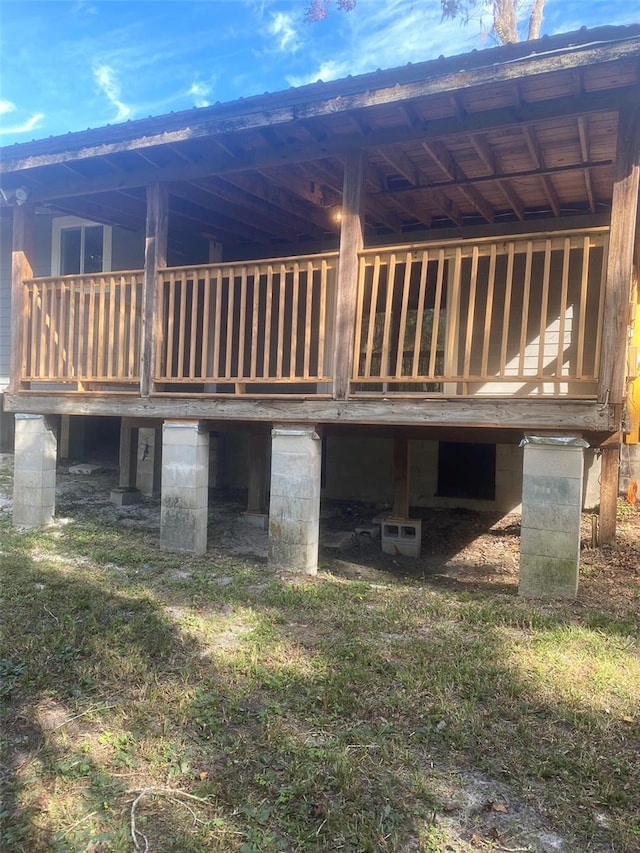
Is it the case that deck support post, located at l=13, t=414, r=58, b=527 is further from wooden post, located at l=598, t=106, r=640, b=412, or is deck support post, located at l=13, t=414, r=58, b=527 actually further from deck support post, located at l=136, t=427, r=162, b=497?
wooden post, located at l=598, t=106, r=640, b=412

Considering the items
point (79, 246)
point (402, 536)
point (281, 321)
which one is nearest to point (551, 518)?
point (402, 536)

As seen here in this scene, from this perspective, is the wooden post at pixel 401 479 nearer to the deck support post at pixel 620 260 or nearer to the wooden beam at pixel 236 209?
the deck support post at pixel 620 260

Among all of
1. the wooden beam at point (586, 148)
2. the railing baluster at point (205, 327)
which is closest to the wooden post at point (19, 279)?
the railing baluster at point (205, 327)

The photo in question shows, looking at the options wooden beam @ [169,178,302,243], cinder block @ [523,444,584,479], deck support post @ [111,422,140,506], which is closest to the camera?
cinder block @ [523,444,584,479]

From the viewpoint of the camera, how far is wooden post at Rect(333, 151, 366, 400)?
534 cm

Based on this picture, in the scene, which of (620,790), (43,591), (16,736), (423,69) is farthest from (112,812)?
(423,69)

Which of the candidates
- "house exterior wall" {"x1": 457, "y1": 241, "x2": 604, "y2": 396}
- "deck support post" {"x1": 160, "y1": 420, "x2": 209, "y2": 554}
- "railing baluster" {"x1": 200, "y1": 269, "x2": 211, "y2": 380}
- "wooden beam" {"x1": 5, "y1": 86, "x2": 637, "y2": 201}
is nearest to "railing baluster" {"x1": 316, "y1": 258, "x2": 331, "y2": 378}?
"wooden beam" {"x1": 5, "y1": 86, "x2": 637, "y2": 201}

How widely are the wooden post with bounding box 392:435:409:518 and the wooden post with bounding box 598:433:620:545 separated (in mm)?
2106

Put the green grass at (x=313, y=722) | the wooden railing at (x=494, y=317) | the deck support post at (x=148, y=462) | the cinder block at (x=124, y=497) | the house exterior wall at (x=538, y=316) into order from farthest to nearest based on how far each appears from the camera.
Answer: the deck support post at (x=148, y=462), the cinder block at (x=124, y=497), the house exterior wall at (x=538, y=316), the wooden railing at (x=494, y=317), the green grass at (x=313, y=722)

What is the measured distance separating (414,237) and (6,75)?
4.85 metres

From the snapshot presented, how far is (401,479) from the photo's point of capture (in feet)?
22.4

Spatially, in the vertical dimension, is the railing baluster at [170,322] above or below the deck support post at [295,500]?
above

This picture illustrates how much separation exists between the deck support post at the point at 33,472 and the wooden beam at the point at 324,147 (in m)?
2.57

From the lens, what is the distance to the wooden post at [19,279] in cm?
687
